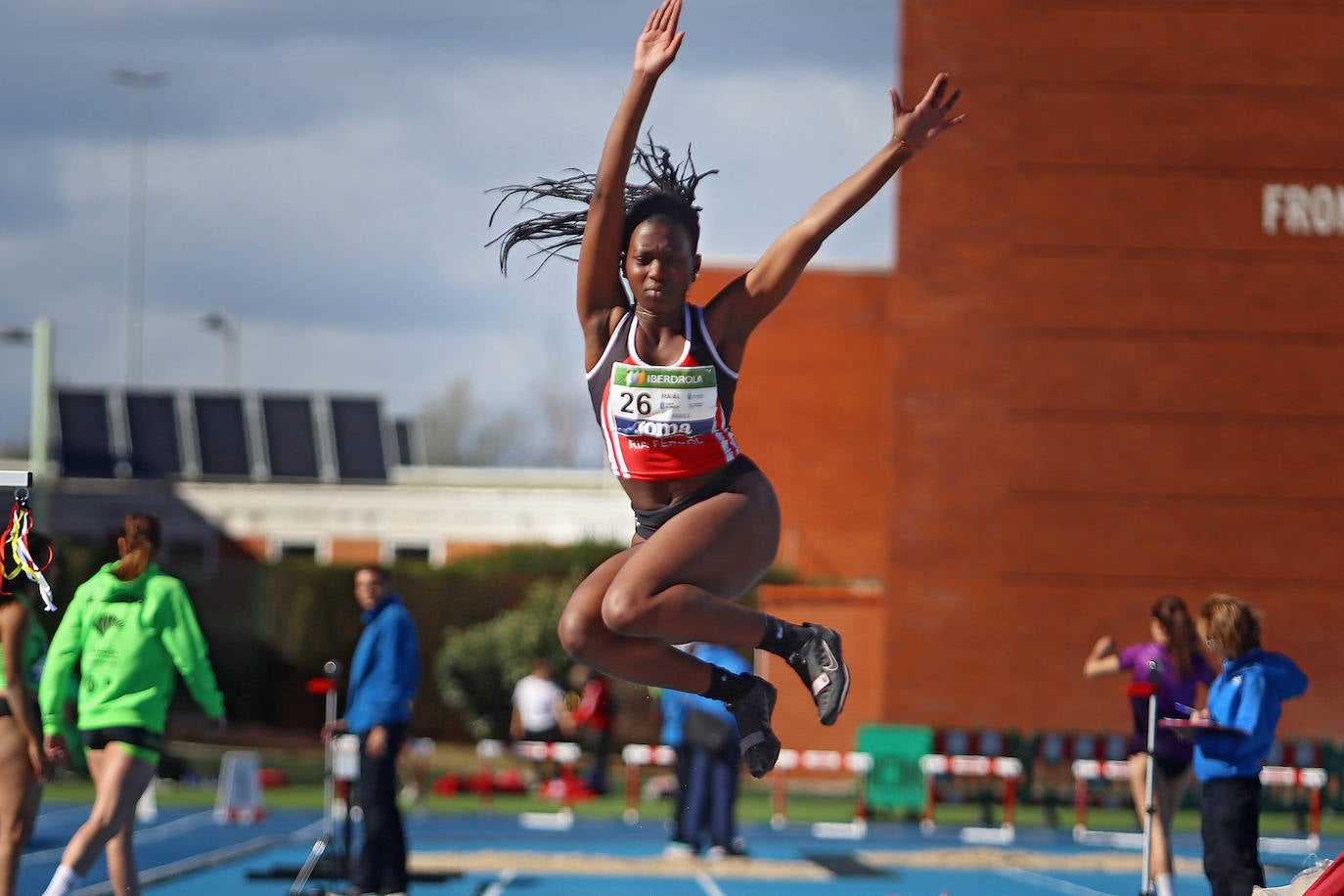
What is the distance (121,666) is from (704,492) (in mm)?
4276

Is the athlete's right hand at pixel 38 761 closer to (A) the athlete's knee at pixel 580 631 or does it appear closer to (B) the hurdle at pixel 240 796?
(A) the athlete's knee at pixel 580 631

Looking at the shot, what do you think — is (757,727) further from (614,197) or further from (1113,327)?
(1113,327)

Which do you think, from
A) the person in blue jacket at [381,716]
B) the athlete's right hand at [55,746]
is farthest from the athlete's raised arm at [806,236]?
the person in blue jacket at [381,716]

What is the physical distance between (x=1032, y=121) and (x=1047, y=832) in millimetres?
10711

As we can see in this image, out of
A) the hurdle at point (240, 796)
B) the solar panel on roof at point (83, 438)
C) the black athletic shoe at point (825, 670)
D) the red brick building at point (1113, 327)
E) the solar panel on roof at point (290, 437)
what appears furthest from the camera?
the solar panel on roof at point (290, 437)

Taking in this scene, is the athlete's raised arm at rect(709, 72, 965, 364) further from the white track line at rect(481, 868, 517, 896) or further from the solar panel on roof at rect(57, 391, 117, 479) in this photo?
the solar panel on roof at rect(57, 391, 117, 479)

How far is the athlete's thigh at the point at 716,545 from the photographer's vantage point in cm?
547

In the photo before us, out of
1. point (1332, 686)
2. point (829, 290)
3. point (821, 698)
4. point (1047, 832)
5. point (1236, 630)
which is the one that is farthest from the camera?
point (829, 290)

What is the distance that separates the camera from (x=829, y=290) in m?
36.8

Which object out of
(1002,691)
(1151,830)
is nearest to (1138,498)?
→ (1002,691)

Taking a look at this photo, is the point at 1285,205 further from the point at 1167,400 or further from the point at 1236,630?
the point at 1236,630

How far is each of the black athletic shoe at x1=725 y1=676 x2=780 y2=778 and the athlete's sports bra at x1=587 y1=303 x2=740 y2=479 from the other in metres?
0.80

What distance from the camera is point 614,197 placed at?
557 centimetres

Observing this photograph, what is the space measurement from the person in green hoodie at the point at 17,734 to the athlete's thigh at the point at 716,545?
13.5 feet
